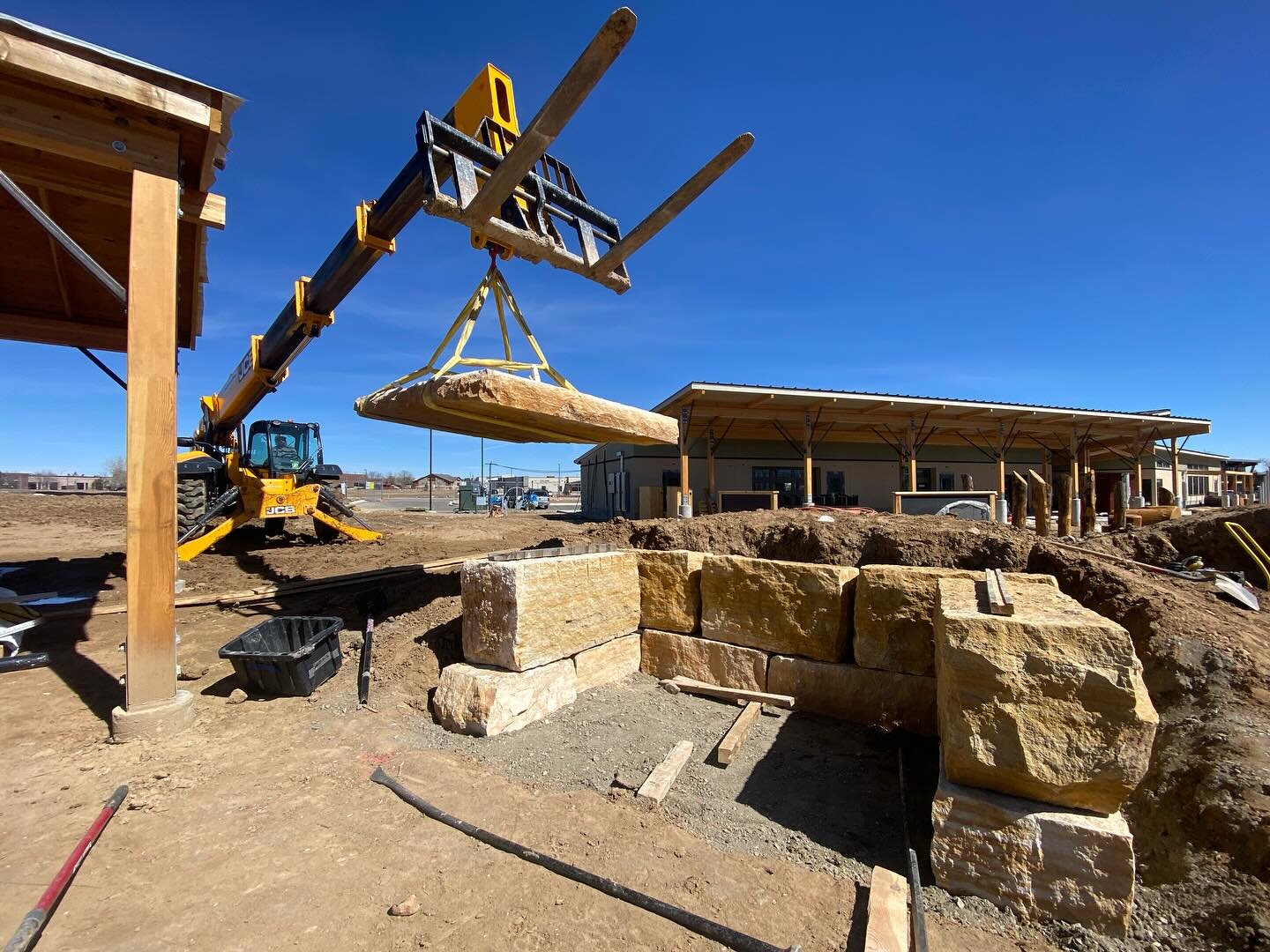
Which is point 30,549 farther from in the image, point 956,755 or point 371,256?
point 956,755

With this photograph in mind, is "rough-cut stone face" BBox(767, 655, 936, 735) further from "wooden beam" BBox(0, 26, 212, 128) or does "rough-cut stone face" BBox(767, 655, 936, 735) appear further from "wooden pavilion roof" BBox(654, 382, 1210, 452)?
"wooden pavilion roof" BBox(654, 382, 1210, 452)

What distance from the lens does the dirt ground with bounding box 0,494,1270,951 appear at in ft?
7.04

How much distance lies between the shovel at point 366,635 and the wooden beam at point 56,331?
483cm

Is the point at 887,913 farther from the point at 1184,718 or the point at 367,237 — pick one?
the point at 367,237

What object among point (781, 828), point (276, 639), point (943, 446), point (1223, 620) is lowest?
point (781, 828)

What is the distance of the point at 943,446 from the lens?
69.6ft

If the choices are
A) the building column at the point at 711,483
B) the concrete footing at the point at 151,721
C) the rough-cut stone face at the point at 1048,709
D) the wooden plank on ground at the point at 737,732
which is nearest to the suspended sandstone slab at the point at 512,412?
the wooden plank on ground at the point at 737,732

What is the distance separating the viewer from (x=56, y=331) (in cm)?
748

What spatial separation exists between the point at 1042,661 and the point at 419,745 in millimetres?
3561

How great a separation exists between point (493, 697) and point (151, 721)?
223 centimetres

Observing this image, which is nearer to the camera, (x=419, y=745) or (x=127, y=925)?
(x=127, y=925)

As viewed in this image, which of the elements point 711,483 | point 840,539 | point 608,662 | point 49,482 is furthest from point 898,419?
point 49,482

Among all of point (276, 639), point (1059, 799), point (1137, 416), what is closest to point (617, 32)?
point (1059, 799)

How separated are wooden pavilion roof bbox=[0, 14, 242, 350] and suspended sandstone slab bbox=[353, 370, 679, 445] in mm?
2114
